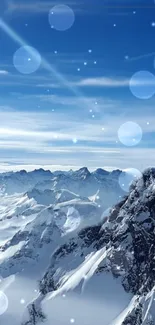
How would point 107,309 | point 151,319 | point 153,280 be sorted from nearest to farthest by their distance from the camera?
point 151,319 < point 153,280 < point 107,309

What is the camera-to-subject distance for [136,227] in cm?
19888

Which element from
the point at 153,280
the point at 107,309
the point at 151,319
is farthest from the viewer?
the point at 107,309

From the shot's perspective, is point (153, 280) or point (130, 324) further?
point (153, 280)

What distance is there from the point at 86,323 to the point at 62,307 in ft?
57.4

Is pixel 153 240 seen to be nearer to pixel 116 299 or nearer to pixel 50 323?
pixel 116 299

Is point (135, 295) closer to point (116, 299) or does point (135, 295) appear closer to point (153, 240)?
→ point (116, 299)

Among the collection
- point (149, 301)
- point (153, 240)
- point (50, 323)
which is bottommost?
point (50, 323)

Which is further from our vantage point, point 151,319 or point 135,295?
point 135,295

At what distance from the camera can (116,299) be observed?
190 metres

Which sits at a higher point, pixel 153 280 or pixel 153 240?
pixel 153 240

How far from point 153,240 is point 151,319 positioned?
138 feet

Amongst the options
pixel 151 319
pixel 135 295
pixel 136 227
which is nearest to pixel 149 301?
pixel 151 319

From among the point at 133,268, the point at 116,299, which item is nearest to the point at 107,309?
the point at 116,299

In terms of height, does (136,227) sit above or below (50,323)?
above
